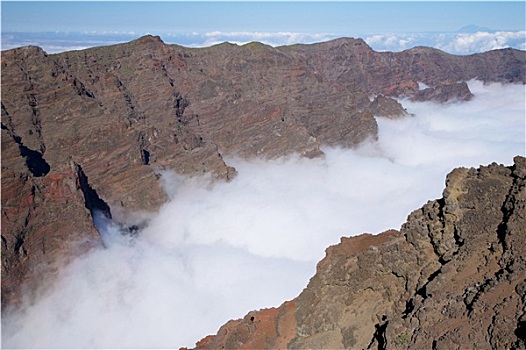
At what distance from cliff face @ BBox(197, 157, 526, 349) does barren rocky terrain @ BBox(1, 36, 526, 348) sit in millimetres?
63

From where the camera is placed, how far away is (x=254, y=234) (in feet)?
253

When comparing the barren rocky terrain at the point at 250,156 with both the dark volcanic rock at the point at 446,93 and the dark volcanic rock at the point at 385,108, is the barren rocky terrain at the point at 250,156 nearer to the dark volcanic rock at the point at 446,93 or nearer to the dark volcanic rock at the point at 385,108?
the dark volcanic rock at the point at 385,108

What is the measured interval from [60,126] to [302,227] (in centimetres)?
3742

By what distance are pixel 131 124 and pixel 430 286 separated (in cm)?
6284

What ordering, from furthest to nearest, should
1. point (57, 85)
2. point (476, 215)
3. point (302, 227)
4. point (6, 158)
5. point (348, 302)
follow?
point (302, 227) → point (57, 85) → point (6, 158) → point (348, 302) → point (476, 215)

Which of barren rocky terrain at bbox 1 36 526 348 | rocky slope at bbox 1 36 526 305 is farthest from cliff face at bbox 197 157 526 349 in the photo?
rocky slope at bbox 1 36 526 305

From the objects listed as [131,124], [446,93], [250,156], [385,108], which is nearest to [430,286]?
[131,124]

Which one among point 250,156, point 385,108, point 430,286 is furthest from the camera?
point 385,108

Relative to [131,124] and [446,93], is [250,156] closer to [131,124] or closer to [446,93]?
[131,124]

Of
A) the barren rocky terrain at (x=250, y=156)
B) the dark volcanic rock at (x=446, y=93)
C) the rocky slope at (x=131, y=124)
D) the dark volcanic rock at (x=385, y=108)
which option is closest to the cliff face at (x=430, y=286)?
the barren rocky terrain at (x=250, y=156)

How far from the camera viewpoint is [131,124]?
246 ft

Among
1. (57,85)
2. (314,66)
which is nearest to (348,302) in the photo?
(57,85)

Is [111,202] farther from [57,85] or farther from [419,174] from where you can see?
[419,174]

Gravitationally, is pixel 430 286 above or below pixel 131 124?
below
